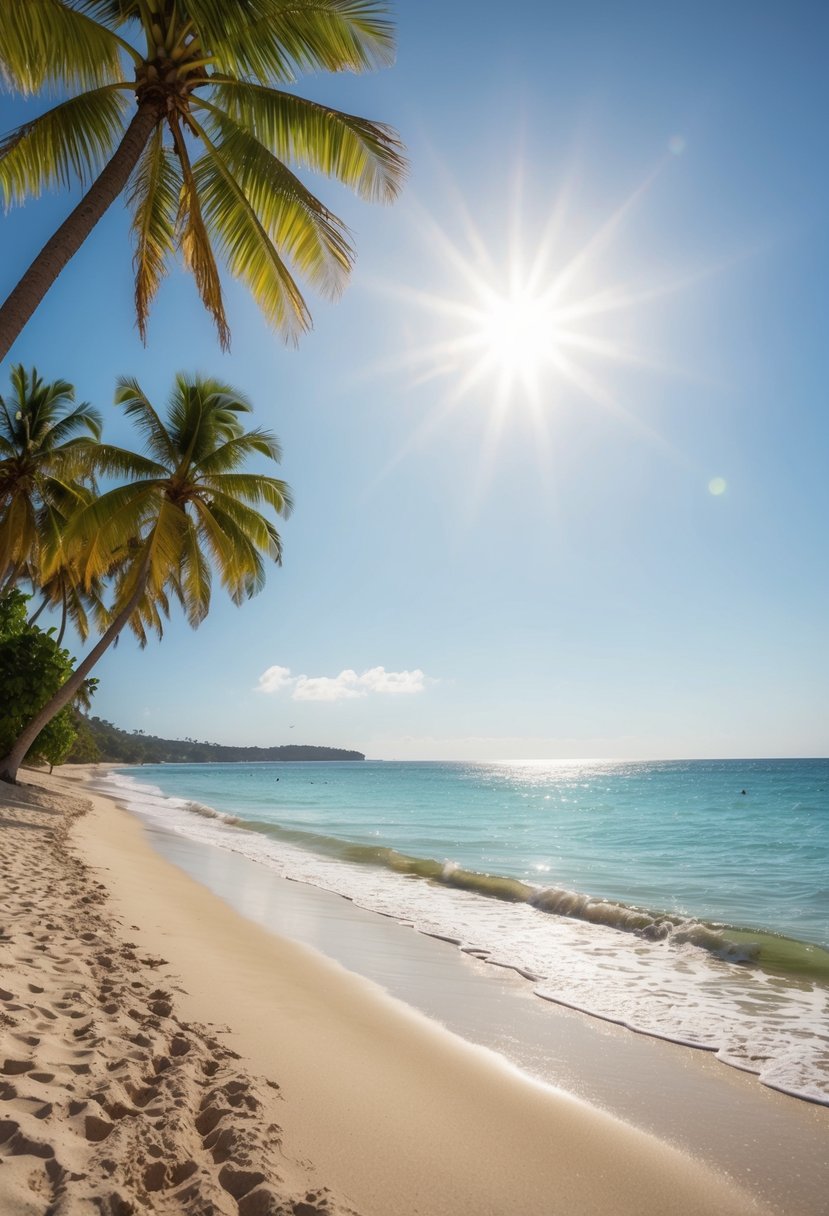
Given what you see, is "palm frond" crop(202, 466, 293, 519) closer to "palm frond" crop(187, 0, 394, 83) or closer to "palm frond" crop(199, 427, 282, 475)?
"palm frond" crop(199, 427, 282, 475)

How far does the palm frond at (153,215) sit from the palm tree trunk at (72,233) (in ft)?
4.84

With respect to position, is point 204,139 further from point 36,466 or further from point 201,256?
point 36,466

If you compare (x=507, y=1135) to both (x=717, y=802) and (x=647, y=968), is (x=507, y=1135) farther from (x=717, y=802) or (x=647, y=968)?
(x=717, y=802)

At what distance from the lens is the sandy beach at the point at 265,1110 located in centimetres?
228

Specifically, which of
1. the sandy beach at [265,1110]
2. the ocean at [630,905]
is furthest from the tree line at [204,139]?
the ocean at [630,905]

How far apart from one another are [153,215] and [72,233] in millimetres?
3271

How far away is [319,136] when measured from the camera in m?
7.63

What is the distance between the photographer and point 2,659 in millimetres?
19234

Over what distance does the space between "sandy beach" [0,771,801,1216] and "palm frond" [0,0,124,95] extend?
24.6 ft

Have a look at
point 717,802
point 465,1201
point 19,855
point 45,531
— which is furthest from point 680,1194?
point 717,802

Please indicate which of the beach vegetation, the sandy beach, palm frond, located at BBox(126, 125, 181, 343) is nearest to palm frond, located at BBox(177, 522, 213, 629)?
the beach vegetation

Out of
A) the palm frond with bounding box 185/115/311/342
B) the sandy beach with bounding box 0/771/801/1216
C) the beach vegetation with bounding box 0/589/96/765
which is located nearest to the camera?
the sandy beach with bounding box 0/771/801/1216

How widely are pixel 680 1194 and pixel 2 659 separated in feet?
69.9

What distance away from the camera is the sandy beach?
7.47 feet
